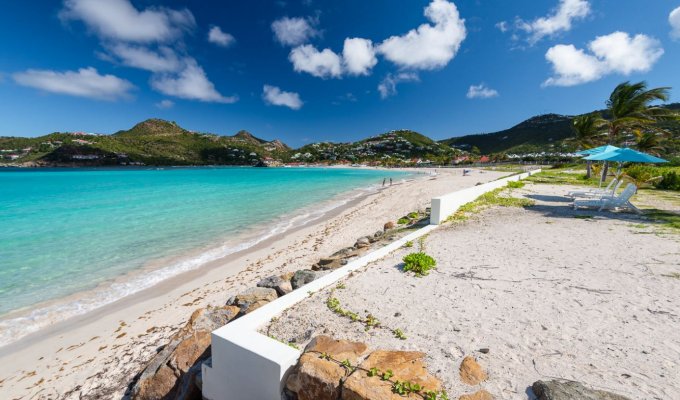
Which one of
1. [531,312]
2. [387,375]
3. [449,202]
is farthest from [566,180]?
[387,375]

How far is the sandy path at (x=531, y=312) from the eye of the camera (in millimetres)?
2746

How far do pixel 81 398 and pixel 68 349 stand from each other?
215 centimetres

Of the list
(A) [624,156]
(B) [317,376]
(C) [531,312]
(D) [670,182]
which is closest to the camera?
(B) [317,376]

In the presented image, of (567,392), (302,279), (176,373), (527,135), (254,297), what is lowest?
(176,373)

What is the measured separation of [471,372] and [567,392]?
72cm

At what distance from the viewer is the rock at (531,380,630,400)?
2283 mm

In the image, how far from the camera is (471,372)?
272cm

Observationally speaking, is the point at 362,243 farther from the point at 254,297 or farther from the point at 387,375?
the point at 387,375

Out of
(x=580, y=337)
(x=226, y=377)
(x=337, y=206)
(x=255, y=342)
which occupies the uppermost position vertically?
(x=255, y=342)

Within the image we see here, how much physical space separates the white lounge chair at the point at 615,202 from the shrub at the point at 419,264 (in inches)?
354

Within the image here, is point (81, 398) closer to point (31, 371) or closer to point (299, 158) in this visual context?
point (31, 371)

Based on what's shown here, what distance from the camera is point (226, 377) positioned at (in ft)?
9.73

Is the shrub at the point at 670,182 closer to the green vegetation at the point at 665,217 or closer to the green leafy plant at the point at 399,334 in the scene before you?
the green vegetation at the point at 665,217

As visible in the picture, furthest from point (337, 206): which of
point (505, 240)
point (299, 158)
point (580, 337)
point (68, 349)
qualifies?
point (299, 158)
